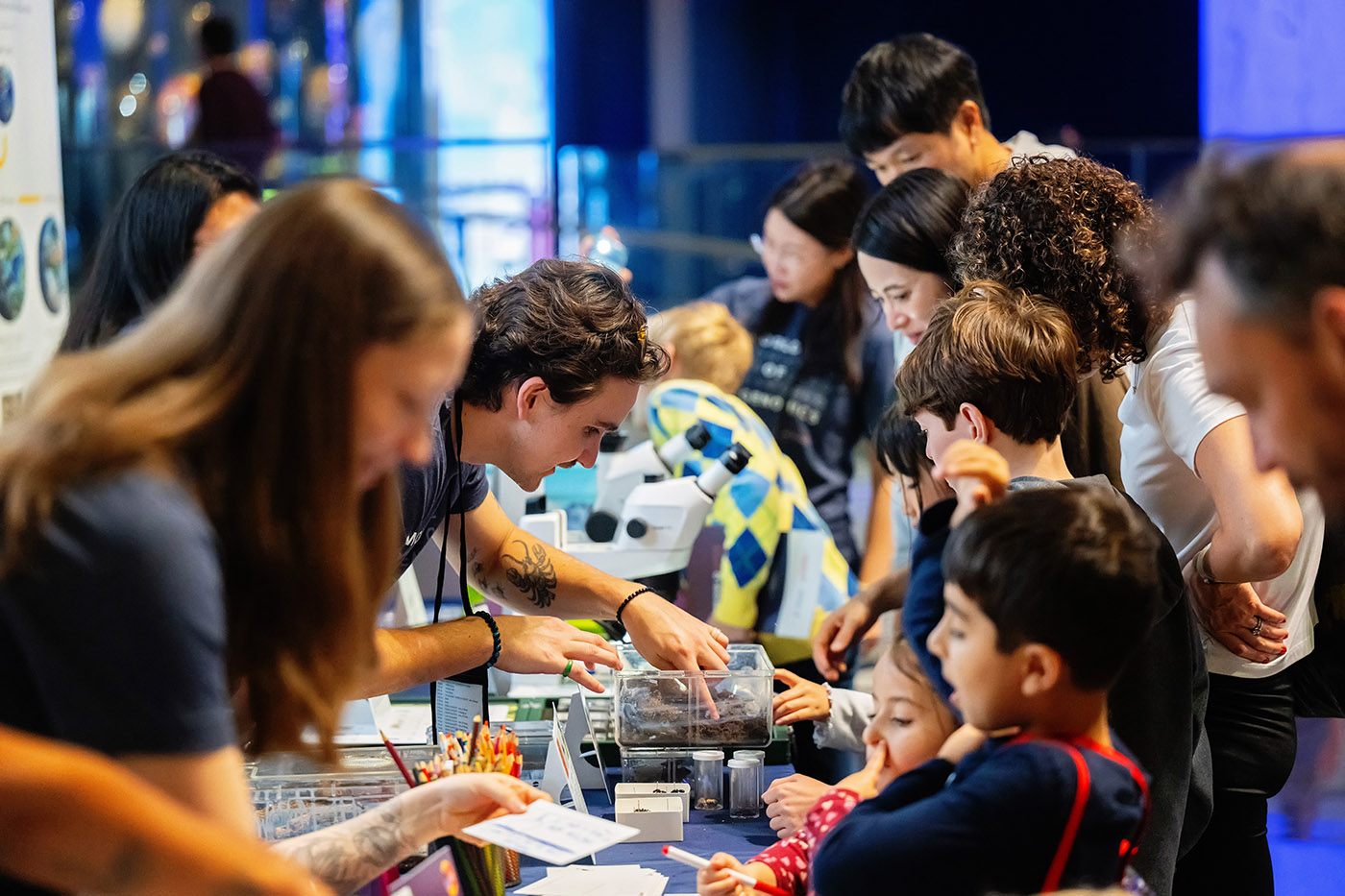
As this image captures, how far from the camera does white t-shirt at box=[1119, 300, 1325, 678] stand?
1.89 metres

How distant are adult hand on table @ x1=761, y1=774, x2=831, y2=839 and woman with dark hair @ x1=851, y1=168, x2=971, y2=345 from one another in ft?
3.13

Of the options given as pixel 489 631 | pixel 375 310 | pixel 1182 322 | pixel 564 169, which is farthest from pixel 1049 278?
pixel 564 169

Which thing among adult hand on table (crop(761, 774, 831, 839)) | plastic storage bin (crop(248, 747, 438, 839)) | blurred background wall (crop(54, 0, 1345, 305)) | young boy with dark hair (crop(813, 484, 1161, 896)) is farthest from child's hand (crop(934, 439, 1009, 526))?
blurred background wall (crop(54, 0, 1345, 305))

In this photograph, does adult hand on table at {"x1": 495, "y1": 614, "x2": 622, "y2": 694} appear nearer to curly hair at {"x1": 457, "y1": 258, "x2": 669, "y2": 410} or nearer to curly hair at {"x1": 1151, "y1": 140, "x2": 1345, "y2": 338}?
curly hair at {"x1": 457, "y1": 258, "x2": 669, "y2": 410}

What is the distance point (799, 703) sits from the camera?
231 cm

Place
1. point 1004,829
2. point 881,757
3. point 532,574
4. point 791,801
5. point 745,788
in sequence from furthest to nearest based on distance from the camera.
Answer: point 532,574, point 745,788, point 791,801, point 881,757, point 1004,829

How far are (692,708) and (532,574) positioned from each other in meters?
0.44

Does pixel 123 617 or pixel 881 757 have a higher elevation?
pixel 123 617

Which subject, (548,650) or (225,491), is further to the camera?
(548,650)

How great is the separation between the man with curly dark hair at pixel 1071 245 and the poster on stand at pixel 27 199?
2.28 metres

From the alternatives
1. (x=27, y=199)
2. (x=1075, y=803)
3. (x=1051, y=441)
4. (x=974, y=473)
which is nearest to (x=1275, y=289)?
(x=974, y=473)


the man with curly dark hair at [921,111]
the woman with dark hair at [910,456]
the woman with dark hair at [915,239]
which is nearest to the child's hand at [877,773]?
the woman with dark hair at [910,456]

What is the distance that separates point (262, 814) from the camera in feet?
5.64

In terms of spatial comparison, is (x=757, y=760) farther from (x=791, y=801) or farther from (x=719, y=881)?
(x=719, y=881)
